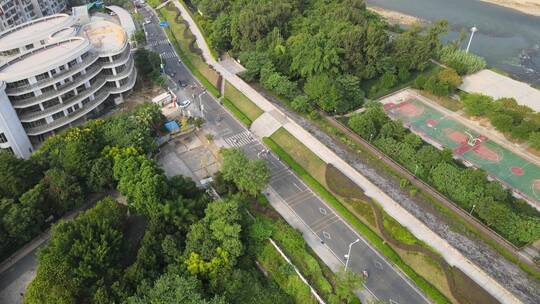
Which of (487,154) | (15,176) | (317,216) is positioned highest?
(15,176)

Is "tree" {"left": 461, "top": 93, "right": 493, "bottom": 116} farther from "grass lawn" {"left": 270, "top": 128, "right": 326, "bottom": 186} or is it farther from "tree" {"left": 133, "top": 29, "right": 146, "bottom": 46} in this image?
"tree" {"left": 133, "top": 29, "right": 146, "bottom": 46}

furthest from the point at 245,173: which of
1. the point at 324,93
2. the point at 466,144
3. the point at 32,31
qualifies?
the point at 32,31

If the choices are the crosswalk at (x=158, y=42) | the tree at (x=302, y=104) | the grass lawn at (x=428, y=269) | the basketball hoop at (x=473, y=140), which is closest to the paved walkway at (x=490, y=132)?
the basketball hoop at (x=473, y=140)

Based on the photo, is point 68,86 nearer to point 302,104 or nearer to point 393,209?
point 302,104

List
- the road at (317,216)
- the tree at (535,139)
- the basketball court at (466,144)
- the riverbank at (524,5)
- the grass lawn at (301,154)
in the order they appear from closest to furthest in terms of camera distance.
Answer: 1. the road at (317,216)
2. the basketball court at (466,144)
3. the grass lawn at (301,154)
4. the tree at (535,139)
5. the riverbank at (524,5)

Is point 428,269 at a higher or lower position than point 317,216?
higher

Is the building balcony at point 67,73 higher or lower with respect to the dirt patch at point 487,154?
higher

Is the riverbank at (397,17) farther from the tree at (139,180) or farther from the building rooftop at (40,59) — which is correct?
the tree at (139,180)
